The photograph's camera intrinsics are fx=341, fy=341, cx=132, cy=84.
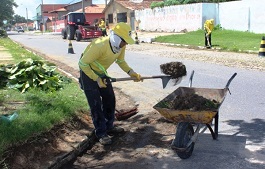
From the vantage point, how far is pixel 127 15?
42031 millimetres

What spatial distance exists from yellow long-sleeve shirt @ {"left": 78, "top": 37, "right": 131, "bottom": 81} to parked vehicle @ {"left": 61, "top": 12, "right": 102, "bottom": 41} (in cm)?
2346

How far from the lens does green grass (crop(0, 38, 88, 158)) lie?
4559 millimetres

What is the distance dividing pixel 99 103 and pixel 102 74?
455mm

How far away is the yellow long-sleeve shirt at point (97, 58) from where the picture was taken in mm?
4578

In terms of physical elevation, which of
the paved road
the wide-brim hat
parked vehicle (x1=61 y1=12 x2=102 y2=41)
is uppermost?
parked vehicle (x1=61 y1=12 x2=102 y2=41)

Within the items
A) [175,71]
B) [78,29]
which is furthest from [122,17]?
[175,71]

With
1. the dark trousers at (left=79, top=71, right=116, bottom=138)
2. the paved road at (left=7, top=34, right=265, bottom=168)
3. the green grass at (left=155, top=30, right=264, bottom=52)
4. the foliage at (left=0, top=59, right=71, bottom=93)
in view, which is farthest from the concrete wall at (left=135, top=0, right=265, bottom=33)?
the dark trousers at (left=79, top=71, right=116, bottom=138)

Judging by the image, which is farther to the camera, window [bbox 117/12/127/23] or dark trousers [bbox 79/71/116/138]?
window [bbox 117/12/127/23]

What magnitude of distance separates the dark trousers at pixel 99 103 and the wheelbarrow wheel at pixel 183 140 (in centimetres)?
127

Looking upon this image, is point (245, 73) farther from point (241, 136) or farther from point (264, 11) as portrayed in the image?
point (264, 11)

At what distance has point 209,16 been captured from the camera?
1086 inches

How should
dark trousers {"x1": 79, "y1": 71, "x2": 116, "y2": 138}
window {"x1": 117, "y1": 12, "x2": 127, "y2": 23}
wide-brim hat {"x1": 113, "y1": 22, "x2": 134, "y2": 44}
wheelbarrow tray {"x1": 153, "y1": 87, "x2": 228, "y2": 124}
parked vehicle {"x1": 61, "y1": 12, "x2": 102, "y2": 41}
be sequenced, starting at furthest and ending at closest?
window {"x1": 117, "y1": 12, "x2": 127, "y2": 23} < parked vehicle {"x1": 61, "y1": 12, "x2": 102, "y2": 41} < dark trousers {"x1": 79, "y1": 71, "x2": 116, "y2": 138} < wide-brim hat {"x1": 113, "y1": 22, "x2": 134, "y2": 44} < wheelbarrow tray {"x1": 153, "y1": 87, "x2": 228, "y2": 124}

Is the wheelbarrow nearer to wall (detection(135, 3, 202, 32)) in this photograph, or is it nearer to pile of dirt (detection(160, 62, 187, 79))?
pile of dirt (detection(160, 62, 187, 79))

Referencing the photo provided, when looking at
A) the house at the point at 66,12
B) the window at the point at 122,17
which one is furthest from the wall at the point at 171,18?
the house at the point at 66,12
